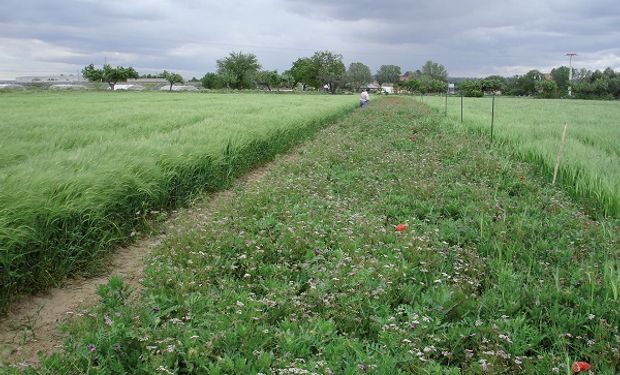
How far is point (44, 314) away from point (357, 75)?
486 ft

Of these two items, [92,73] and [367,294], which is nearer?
[367,294]

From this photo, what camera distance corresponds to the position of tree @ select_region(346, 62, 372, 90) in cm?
14438

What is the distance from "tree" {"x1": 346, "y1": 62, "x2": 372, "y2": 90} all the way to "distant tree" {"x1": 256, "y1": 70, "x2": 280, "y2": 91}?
35.3 m

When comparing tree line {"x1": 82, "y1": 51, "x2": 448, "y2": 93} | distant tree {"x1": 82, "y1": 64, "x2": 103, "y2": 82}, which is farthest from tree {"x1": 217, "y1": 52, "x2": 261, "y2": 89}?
distant tree {"x1": 82, "y1": 64, "x2": 103, "y2": 82}

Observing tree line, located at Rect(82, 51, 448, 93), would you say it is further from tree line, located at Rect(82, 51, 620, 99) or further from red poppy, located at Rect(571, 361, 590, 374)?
red poppy, located at Rect(571, 361, 590, 374)

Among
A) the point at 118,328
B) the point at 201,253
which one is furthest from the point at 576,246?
the point at 118,328

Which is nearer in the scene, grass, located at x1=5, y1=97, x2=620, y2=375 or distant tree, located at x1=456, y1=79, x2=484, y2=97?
grass, located at x1=5, y1=97, x2=620, y2=375

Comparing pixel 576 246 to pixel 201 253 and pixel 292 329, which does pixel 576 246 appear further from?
pixel 201 253

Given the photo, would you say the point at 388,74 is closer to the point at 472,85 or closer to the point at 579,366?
the point at 472,85

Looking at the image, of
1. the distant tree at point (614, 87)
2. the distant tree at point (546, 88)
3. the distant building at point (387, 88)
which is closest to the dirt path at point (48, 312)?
the distant tree at point (614, 87)

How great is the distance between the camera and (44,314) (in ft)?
11.2

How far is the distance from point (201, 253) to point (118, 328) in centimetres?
123

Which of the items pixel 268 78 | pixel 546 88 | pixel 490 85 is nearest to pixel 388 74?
pixel 268 78

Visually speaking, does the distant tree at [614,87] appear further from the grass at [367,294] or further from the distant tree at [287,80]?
the grass at [367,294]
